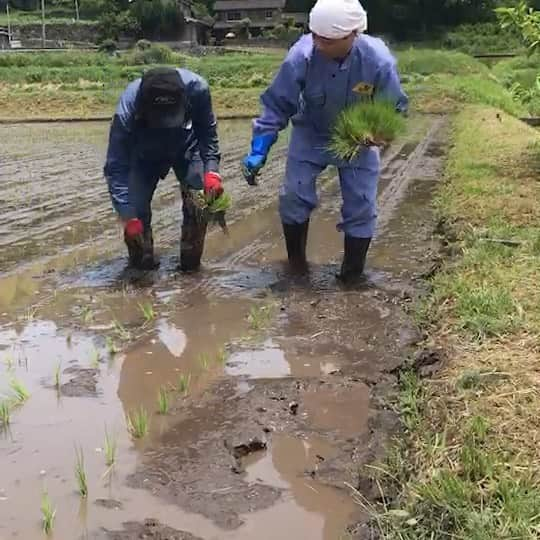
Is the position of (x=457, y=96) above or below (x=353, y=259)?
below

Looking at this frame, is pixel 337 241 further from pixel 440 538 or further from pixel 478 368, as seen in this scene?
pixel 440 538

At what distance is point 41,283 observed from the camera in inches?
191

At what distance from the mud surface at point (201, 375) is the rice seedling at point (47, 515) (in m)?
0.03

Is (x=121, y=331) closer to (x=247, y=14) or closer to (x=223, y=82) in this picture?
Result: (x=223, y=82)

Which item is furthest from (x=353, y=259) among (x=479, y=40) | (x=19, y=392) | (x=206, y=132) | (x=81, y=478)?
(x=479, y=40)

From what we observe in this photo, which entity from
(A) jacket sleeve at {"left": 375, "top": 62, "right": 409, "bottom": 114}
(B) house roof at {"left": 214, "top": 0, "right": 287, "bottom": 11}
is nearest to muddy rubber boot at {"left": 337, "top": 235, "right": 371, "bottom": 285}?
(A) jacket sleeve at {"left": 375, "top": 62, "right": 409, "bottom": 114}

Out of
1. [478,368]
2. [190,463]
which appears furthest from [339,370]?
[190,463]

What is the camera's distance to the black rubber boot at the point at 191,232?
4.96 m

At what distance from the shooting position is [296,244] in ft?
16.4

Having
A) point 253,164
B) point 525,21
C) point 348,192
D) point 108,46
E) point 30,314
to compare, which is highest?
point 525,21

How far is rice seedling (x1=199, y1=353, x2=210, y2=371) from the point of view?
136 inches

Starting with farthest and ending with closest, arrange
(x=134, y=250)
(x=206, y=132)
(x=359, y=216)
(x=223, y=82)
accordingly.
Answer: (x=223, y=82) → (x=134, y=250) → (x=206, y=132) → (x=359, y=216)

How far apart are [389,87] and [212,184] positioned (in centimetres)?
116

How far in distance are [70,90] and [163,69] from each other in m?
19.6
